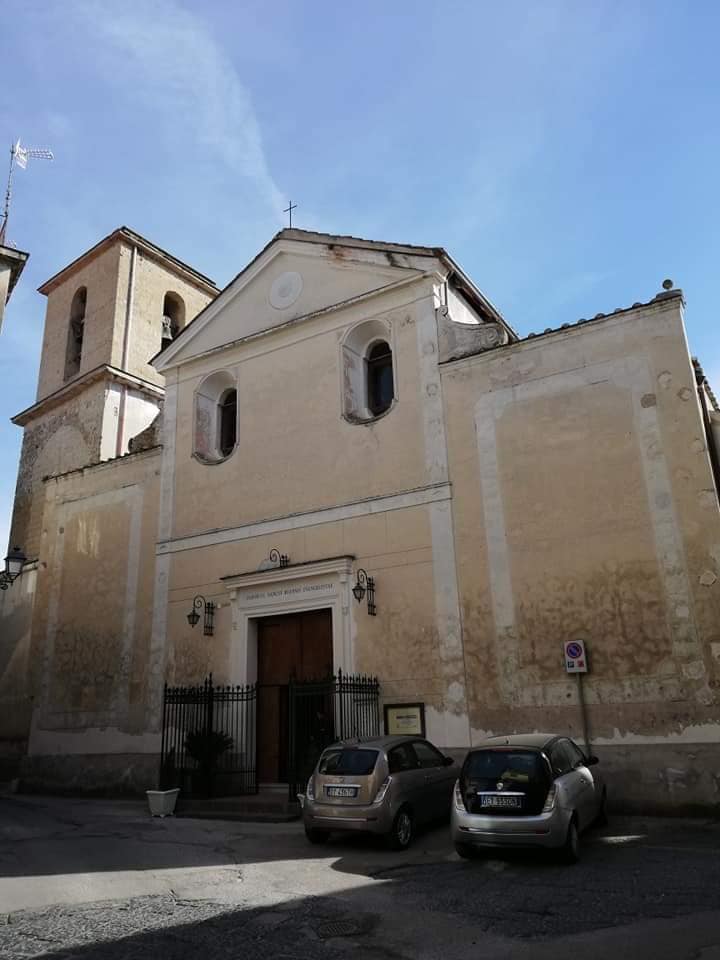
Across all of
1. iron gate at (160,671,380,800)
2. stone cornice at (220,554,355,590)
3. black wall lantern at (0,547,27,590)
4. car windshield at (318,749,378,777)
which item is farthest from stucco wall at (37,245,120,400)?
car windshield at (318,749,378,777)

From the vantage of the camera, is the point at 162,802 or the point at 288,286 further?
the point at 288,286

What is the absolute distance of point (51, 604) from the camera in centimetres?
1884

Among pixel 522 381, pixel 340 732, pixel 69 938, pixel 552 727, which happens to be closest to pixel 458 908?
pixel 69 938

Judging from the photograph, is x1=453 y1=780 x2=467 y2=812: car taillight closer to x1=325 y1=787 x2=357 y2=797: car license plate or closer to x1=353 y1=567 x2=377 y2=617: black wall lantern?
x1=325 y1=787 x2=357 y2=797: car license plate

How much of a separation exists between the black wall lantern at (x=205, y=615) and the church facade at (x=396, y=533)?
0.63 ft

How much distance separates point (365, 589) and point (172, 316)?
16.4 meters

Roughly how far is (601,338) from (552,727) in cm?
634

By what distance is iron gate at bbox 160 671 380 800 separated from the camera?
1309 centimetres

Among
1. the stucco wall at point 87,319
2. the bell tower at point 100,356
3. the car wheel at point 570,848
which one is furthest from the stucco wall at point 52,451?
the car wheel at point 570,848

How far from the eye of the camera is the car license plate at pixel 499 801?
26.9ft

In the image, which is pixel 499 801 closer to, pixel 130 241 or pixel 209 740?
pixel 209 740

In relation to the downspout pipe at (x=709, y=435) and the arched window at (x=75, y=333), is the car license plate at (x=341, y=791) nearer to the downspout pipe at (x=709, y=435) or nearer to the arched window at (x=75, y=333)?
the downspout pipe at (x=709, y=435)

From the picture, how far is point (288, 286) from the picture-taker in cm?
1747

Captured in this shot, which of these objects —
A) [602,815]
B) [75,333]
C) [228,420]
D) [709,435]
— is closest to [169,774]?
[602,815]
